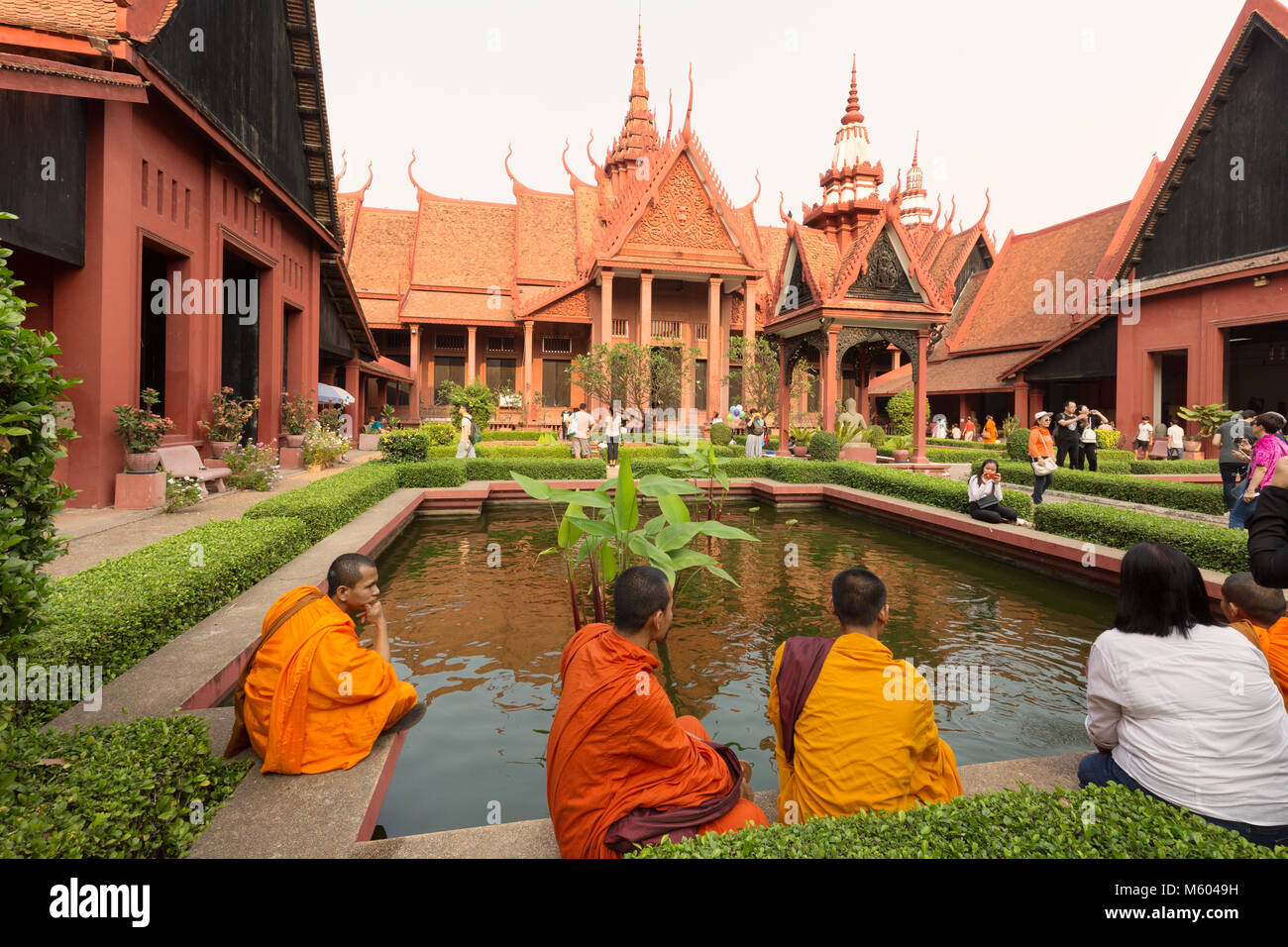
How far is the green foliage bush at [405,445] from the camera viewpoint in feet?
42.9

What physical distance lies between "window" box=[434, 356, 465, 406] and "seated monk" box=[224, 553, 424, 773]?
27184 mm

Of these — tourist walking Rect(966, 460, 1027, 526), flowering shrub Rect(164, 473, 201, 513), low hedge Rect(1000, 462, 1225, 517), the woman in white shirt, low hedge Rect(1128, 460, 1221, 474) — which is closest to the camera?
the woman in white shirt

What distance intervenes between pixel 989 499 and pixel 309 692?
8.61 meters

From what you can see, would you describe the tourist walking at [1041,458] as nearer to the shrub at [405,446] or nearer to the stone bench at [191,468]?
the shrub at [405,446]

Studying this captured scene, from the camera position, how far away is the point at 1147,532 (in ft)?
23.0

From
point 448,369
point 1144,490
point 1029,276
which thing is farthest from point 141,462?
point 1029,276

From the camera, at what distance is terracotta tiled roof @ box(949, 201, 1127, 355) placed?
936 inches

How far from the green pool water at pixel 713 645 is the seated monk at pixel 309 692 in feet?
1.87

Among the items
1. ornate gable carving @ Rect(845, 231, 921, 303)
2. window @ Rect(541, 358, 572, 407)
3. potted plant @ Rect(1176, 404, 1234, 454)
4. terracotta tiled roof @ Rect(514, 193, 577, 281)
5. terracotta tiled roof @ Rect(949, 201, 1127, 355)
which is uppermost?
terracotta tiled roof @ Rect(514, 193, 577, 281)

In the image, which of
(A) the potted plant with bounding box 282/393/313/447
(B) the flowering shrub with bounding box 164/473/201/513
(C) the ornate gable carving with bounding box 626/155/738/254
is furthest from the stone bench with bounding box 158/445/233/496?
(C) the ornate gable carving with bounding box 626/155/738/254

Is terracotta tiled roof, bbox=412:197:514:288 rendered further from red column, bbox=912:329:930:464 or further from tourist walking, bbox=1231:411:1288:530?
tourist walking, bbox=1231:411:1288:530

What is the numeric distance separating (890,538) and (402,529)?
696cm
